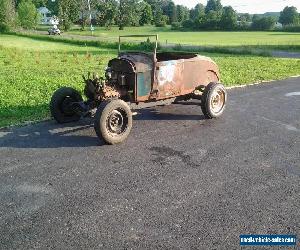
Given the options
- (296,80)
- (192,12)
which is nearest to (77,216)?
(296,80)

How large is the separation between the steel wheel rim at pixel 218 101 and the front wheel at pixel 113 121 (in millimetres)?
2806

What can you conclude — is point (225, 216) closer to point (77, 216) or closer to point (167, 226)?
point (167, 226)

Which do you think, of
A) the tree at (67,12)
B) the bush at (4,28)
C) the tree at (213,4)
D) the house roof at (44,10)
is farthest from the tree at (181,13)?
the bush at (4,28)

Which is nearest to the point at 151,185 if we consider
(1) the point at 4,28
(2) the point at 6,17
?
(1) the point at 4,28

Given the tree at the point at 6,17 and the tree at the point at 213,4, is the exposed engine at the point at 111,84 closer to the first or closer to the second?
the tree at the point at 6,17

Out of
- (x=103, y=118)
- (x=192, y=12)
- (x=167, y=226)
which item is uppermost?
(x=192, y=12)

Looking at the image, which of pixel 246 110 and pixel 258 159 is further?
pixel 246 110

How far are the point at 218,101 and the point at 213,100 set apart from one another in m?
0.24

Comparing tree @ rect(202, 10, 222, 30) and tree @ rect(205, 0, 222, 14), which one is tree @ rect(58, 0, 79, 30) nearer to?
tree @ rect(202, 10, 222, 30)

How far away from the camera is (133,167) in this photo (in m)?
6.36

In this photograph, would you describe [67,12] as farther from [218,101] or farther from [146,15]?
[218,101]

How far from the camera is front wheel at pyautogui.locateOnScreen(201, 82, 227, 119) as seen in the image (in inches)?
356

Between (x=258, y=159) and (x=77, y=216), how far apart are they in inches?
142

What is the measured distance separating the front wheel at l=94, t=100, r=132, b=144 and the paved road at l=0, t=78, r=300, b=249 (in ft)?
0.72
